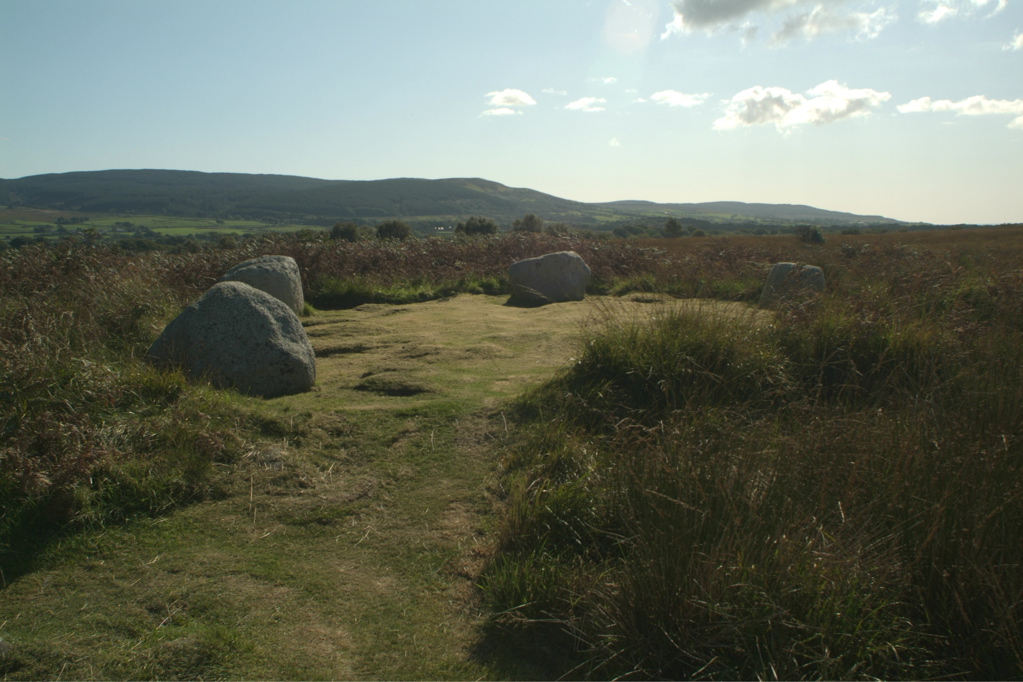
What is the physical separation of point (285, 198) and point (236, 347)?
96.1 metres

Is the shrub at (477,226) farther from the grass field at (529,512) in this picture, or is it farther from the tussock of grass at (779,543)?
the tussock of grass at (779,543)

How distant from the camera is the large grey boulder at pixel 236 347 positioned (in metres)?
5.37

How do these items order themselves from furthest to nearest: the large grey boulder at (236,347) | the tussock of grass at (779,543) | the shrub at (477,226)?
the shrub at (477,226) → the large grey boulder at (236,347) → the tussock of grass at (779,543)

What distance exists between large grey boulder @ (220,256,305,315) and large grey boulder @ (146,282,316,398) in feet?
9.63

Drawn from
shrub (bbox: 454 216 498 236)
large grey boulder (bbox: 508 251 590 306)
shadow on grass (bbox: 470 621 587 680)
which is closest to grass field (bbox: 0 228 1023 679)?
shadow on grass (bbox: 470 621 587 680)

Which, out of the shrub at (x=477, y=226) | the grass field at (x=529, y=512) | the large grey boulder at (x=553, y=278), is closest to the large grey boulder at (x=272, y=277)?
the grass field at (x=529, y=512)

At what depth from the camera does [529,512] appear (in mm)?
3324

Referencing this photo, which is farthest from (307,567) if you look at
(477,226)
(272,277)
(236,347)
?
(477,226)

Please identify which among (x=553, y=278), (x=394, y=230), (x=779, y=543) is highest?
(x=394, y=230)

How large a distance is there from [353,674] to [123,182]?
111675mm

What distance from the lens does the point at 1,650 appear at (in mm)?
2389

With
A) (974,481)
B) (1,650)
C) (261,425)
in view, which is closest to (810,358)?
(974,481)

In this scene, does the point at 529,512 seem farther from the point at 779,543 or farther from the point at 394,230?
the point at 394,230

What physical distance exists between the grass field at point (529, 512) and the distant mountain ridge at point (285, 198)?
183 ft
